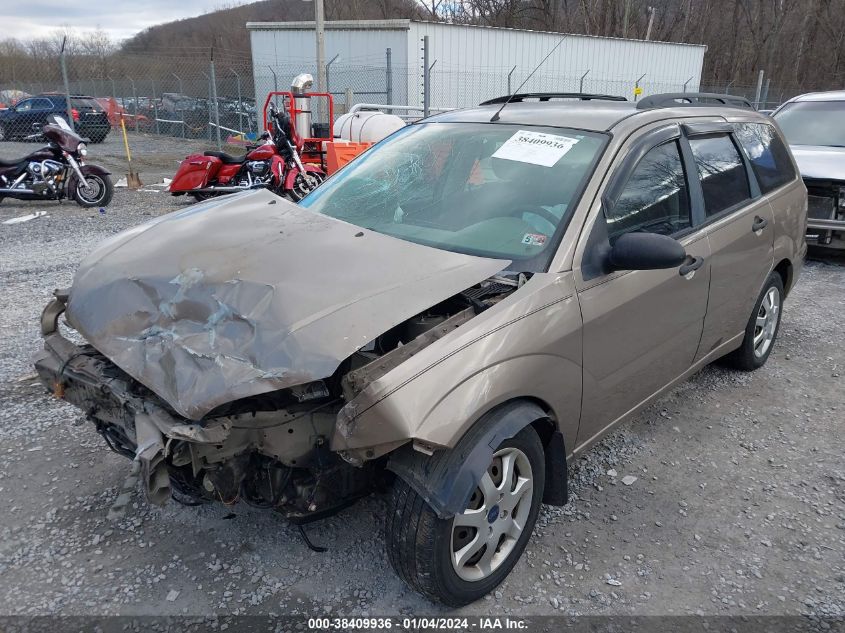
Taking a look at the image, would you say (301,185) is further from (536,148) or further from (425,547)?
(425,547)

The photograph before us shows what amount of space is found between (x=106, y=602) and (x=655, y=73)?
2929 cm

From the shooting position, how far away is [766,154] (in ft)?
14.1

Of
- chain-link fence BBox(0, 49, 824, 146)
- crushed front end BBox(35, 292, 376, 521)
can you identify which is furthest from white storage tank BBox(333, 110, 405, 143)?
crushed front end BBox(35, 292, 376, 521)

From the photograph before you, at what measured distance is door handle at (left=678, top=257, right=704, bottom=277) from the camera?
10.6ft

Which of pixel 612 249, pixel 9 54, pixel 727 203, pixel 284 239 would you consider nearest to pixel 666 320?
pixel 612 249

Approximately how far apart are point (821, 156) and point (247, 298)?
7.52m

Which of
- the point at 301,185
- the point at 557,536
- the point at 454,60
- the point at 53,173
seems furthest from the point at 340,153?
the point at 454,60

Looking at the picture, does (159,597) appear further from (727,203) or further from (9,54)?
(9,54)

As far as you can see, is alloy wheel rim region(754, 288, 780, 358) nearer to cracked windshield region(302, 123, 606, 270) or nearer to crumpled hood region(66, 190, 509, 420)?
cracked windshield region(302, 123, 606, 270)

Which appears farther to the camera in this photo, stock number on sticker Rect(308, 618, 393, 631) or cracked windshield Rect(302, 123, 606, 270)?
cracked windshield Rect(302, 123, 606, 270)

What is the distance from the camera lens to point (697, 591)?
8.61ft

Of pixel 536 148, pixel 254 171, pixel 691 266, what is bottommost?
pixel 254 171

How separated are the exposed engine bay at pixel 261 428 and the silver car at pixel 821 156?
6.19 metres

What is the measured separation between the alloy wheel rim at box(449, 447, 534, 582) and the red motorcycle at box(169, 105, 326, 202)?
8.63 m
